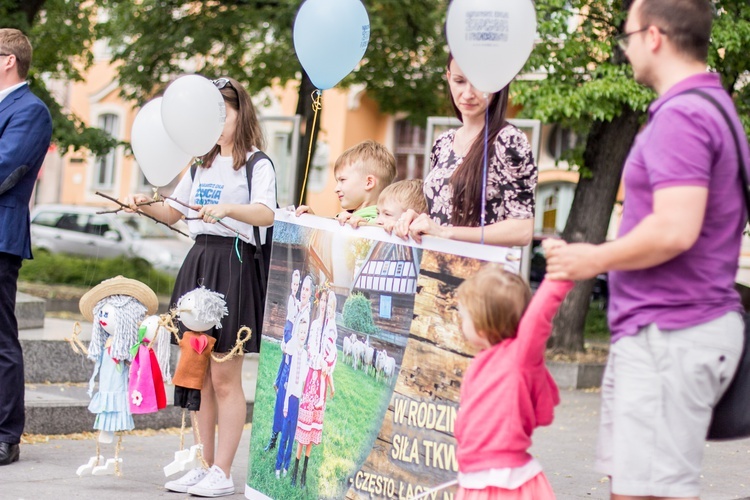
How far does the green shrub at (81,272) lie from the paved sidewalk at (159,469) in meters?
11.2

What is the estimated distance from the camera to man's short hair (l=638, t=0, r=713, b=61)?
3.11 meters

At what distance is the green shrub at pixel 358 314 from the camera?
4.23 meters

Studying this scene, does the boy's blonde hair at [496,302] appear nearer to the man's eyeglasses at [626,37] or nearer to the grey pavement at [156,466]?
the man's eyeglasses at [626,37]

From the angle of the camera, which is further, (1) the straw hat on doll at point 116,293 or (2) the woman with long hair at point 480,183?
(1) the straw hat on doll at point 116,293

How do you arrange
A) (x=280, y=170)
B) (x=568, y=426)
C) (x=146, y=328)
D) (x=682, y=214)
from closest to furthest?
(x=682, y=214), (x=146, y=328), (x=568, y=426), (x=280, y=170)

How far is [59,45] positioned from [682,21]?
15.2 metres

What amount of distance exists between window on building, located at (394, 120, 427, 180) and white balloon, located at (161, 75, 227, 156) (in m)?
26.2

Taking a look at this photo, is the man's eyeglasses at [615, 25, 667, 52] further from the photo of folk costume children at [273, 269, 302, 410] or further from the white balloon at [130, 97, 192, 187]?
the white balloon at [130, 97, 192, 187]

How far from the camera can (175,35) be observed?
18172 millimetres

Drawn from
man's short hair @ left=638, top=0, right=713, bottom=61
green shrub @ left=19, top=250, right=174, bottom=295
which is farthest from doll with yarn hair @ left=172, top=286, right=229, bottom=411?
green shrub @ left=19, top=250, right=174, bottom=295

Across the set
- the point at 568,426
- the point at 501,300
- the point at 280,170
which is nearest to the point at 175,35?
the point at 280,170

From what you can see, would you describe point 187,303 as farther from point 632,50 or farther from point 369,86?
point 369,86

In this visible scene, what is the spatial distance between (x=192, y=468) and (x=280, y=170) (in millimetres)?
12457

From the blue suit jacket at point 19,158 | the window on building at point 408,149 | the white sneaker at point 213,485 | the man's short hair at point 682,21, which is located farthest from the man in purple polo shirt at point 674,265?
the window on building at point 408,149
